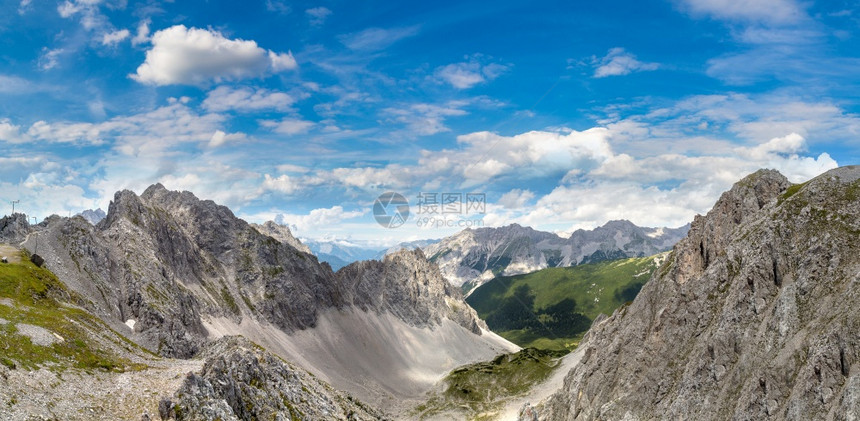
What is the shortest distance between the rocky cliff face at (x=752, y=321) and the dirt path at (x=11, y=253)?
142 m

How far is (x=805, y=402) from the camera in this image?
8081 cm

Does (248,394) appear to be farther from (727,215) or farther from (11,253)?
(727,215)

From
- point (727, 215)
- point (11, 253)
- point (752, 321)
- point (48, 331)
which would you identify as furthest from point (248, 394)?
point (727, 215)

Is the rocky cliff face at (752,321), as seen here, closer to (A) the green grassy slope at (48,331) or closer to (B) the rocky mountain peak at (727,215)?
(B) the rocky mountain peak at (727,215)

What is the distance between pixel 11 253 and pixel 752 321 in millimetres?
165582

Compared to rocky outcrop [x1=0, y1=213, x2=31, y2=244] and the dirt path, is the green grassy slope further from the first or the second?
rocky outcrop [x1=0, y1=213, x2=31, y2=244]

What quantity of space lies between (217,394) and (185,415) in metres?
8.43

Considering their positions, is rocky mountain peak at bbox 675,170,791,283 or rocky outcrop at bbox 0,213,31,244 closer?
rocky mountain peak at bbox 675,170,791,283

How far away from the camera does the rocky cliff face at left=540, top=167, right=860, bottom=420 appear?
83.1 metres

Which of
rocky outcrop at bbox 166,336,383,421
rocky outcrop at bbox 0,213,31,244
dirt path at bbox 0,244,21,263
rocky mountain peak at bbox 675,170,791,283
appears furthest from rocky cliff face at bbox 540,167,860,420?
rocky outcrop at bbox 0,213,31,244

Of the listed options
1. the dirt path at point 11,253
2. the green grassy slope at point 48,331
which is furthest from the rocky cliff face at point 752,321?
the dirt path at point 11,253

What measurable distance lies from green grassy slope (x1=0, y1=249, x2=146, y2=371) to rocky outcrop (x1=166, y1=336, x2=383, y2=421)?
43.7 feet

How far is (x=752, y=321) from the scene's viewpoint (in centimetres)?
10044

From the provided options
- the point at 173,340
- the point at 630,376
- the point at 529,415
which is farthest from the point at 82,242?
the point at 630,376
